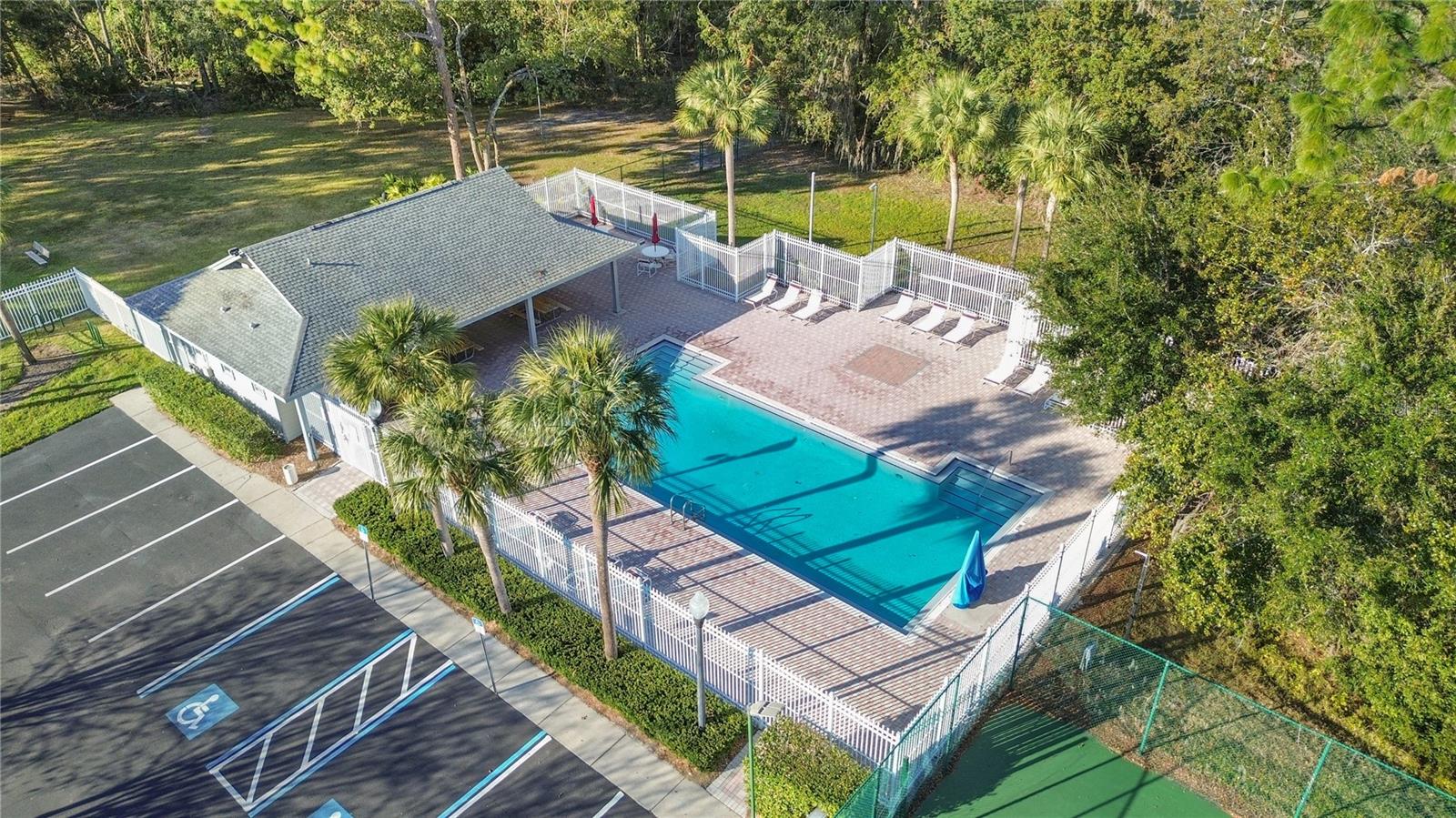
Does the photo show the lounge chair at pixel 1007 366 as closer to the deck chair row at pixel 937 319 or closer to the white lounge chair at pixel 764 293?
the deck chair row at pixel 937 319

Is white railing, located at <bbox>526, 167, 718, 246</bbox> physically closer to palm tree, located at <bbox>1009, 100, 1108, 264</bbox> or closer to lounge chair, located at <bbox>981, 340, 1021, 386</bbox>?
palm tree, located at <bbox>1009, 100, 1108, 264</bbox>

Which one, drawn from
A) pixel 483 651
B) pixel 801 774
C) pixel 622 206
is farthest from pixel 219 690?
pixel 622 206

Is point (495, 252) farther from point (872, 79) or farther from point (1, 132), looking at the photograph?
point (1, 132)

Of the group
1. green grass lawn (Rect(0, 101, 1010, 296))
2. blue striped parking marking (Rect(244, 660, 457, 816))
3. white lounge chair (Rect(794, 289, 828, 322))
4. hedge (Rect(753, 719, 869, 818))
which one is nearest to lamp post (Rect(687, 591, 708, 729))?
hedge (Rect(753, 719, 869, 818))

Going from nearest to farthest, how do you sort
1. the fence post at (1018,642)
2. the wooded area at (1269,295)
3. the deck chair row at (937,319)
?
1. the wooded area at (1269,295)
2. the fence post at (1018,642)
3. the deck chair row at (937,319)

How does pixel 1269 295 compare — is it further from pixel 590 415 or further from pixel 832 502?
pixel 590 415

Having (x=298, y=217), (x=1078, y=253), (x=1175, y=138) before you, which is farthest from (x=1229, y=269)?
(x=298, y=217)

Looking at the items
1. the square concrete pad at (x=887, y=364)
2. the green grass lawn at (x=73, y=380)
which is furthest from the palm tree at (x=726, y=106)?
the green grass lawn at (x=73, y=380)
